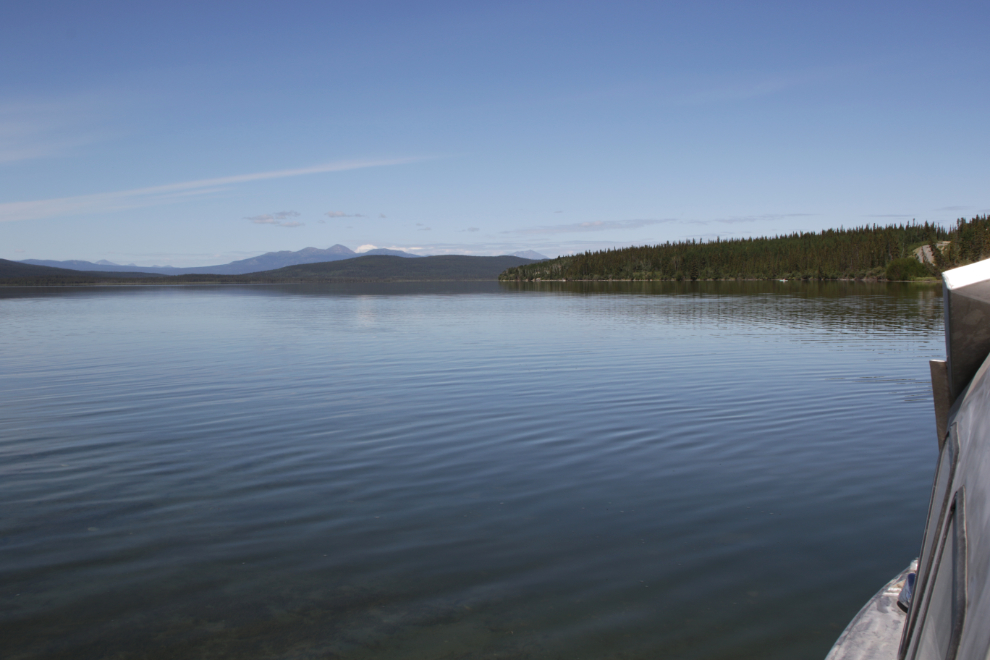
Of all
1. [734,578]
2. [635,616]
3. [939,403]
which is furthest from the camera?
[734,578]

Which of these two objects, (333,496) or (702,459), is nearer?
(333,496)

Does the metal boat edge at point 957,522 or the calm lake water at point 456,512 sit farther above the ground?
the metal boat edge at point 957,522

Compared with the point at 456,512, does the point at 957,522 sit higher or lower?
higher

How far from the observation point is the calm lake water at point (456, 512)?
20.0 ft

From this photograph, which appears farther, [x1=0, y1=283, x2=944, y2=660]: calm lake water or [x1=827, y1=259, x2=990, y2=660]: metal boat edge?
[x1=0, y1=283, x2=944, y2=660]: calm lake water

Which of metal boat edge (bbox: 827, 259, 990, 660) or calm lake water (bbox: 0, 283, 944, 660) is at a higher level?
metal boat edge (bbox: 827, 259, 990, 660)

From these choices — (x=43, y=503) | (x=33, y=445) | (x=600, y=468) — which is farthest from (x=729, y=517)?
(x=33, y=445)

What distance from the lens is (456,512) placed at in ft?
29.1

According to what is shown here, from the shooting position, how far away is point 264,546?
25.7 feet

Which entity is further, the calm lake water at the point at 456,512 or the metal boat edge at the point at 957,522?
the calm lake water at the point at 456,512

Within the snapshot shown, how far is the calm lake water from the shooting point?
6090 mm

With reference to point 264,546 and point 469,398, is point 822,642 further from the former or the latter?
point 469,398

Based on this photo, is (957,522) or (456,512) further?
(456,512)

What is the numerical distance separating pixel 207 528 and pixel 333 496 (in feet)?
5.44
